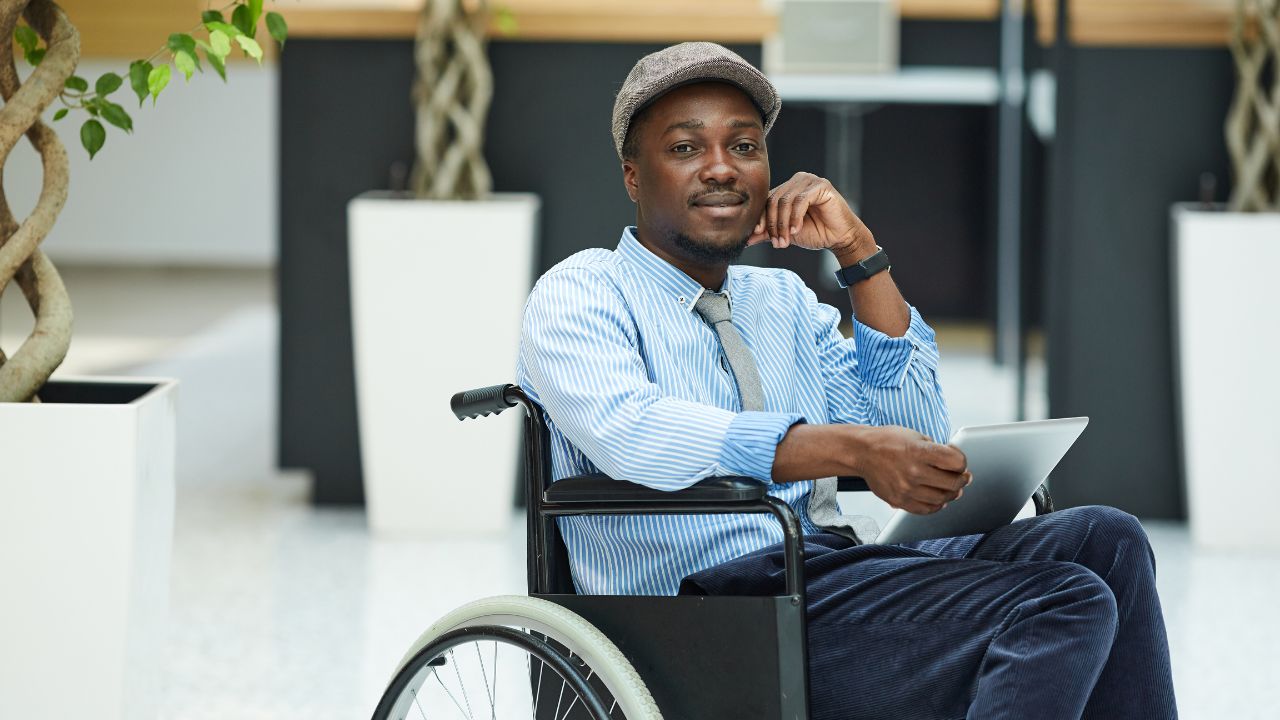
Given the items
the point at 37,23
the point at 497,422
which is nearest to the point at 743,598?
the point at 37,23

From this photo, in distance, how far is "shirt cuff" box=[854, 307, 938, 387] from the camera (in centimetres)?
191

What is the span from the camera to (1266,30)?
372 cm

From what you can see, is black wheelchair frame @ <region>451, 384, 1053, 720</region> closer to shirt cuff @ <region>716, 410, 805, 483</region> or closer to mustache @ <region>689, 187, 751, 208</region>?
shirt cuff @ <region>716, 410, 805, 483</region>

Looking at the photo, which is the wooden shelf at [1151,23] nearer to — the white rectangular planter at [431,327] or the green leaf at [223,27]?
the white rectangular planter at [431,327]

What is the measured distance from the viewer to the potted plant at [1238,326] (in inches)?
143

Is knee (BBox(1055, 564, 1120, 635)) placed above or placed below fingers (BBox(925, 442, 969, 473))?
below

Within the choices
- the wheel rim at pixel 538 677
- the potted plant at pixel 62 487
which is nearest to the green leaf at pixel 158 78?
the potted plant at pixel 62 487

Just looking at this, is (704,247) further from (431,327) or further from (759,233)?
(431,327)

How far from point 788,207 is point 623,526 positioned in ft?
1.35

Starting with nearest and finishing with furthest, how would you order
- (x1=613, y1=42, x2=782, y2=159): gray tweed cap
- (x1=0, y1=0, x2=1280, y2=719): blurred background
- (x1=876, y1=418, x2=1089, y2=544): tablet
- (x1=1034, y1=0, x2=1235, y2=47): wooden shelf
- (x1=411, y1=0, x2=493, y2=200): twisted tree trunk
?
(x1=876, y1=418, x2=1089, y2=544): tablet
(x1=613, y1=42, x2=782, y2=159): gray tweed cap
(x1=0, y1=0, x2=1280, y2=719): blurred background
(x1=411, y1=0, x2=493, y2=200): twisted tree trunk
(x1=1034, y1=0, x2=1235, y2=47): wooden shelf

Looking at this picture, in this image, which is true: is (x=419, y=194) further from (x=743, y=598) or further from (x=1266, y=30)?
(x=743, y=598)

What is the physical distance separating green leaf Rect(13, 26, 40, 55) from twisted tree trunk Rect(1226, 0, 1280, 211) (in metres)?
2.72

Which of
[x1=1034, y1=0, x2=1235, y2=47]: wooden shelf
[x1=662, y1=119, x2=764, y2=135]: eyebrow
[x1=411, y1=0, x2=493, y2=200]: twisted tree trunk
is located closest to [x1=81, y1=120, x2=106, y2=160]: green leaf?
[x1=662, y1=119, x2=764, y2=135]: eyebrow

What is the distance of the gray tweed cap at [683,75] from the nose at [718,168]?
8 centimetres
